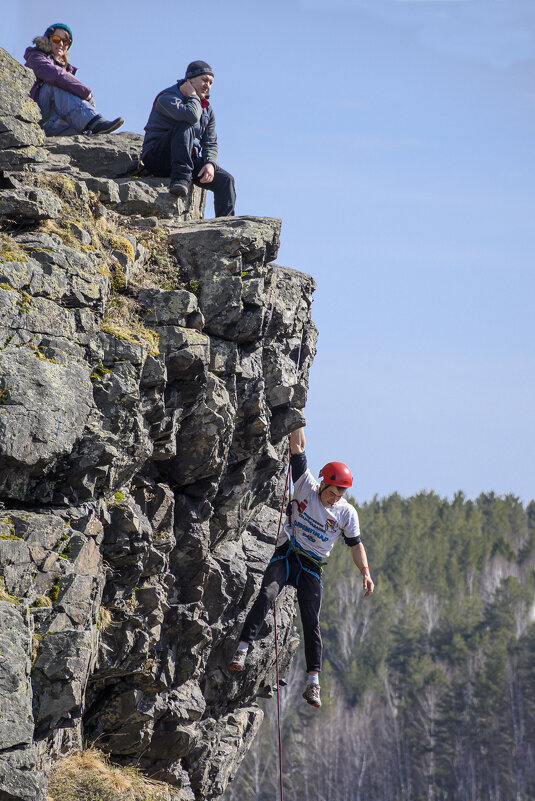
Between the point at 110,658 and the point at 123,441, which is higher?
the point at 123,441

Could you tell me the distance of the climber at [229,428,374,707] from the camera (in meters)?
13.8

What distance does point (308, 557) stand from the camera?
1410 cm

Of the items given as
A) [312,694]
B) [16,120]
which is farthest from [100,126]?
[312,694]

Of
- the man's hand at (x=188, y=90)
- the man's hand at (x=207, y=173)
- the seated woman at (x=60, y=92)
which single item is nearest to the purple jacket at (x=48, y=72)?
the seated woman at (x=60, y=92)

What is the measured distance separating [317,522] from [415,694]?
83829mm

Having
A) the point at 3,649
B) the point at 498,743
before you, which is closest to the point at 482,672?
the point at 498,743

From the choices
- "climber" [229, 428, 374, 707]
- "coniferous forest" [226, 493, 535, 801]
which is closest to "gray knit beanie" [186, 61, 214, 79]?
"climber" [229, 428, 374, 707]

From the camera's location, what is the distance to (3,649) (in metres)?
9.80

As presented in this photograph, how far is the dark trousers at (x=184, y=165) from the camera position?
15391 mm

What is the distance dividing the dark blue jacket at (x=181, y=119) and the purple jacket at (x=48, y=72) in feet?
6.56

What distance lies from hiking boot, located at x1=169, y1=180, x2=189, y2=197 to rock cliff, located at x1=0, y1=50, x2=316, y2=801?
15 centimetres

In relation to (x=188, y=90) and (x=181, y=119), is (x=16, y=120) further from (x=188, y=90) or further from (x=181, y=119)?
(x=188, y=90)

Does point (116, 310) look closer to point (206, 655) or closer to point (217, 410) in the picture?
point (217, 410)

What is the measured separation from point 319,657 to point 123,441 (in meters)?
4.42
